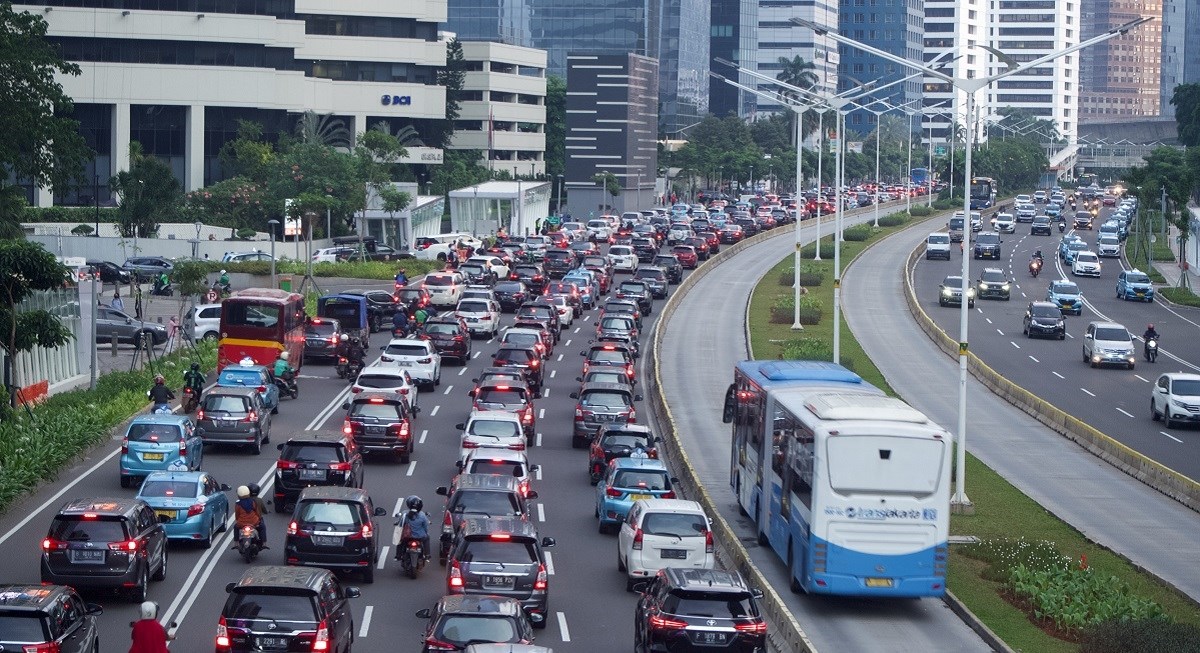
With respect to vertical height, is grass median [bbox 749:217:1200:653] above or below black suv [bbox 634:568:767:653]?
below

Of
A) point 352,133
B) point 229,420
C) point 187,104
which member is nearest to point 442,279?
point 229,420

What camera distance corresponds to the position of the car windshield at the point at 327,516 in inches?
1016

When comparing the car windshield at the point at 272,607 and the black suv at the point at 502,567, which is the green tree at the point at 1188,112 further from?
the car windshield at the point at 272,607

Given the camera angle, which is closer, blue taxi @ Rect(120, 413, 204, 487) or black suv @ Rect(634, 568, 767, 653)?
black suv @ Rect(634, 568, 767, 653)

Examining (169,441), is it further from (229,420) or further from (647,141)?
(647,141)

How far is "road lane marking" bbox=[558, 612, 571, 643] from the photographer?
927 inches

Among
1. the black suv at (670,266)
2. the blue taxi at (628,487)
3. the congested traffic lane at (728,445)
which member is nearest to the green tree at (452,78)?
the congested traffic lane at (728,445)

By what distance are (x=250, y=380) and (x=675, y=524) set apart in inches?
742

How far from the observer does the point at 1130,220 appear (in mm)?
143000

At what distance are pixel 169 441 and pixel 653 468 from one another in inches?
385

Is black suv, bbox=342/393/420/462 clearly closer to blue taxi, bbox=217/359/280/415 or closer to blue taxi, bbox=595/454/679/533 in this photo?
blue taxi, bbox=217/359/280/415

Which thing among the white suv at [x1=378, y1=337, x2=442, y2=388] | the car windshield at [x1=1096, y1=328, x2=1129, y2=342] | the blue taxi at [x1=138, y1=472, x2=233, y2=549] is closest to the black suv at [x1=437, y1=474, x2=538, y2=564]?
the blue taxi at [x1=138, y1=472, x2=233, y2=549]

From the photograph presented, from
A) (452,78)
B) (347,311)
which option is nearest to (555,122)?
(452,78)

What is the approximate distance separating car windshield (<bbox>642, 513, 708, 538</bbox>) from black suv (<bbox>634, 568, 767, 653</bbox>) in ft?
15.4
